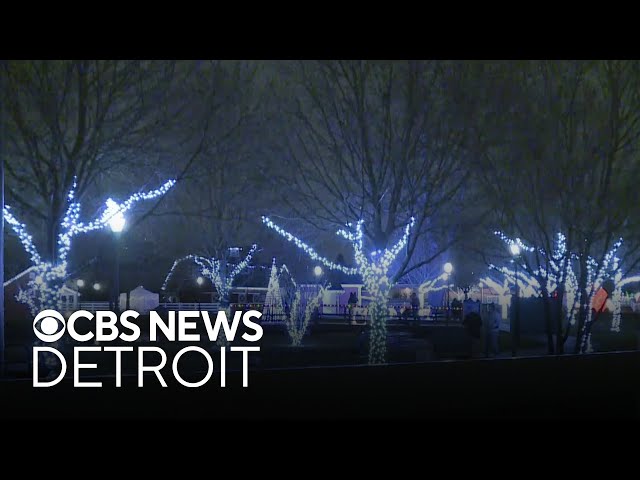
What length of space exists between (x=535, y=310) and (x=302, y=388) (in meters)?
15.0

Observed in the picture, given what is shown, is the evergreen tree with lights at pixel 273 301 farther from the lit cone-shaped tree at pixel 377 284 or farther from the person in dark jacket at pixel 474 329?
the lit cone-shaped tree at pixel 377 284

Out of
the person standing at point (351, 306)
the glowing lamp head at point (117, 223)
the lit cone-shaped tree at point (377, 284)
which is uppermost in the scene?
the glowing lamp head at point (117, 223)

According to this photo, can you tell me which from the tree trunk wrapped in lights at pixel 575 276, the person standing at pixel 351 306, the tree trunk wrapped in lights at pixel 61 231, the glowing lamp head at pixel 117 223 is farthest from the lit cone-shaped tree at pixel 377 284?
the person standing at pixel 351 306

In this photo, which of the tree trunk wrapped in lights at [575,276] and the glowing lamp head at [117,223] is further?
the tree trunk wrapped in lights at [575,276]

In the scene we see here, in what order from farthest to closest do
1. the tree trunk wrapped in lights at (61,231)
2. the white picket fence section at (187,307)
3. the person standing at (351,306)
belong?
1. the white picket fence section at (187,307)
2. the person standing at (351,306)
3. the tree trunk wrapped in lights at (61,231)

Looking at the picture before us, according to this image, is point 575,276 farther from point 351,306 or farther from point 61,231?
point 61,231

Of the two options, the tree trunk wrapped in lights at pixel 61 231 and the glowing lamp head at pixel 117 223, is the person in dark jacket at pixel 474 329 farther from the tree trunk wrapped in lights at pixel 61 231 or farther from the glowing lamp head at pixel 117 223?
the glowing lamp head at pixel 117 223

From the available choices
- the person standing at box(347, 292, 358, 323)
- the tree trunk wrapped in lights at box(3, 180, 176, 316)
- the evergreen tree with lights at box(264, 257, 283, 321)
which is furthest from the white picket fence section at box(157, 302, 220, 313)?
the tree trunk wrapped in lights at box(3, 180, 176, 316)

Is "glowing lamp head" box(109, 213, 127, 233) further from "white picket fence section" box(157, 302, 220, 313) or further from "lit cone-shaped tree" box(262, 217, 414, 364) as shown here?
"white picket fence section" box(157, 302, 220, 313)

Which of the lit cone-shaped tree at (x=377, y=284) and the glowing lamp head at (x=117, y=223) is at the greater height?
the glowing lamp head at (x=117, y=223)

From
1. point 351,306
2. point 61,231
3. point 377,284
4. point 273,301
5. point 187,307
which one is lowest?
point 187,307

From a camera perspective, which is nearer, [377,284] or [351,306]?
[377,284]

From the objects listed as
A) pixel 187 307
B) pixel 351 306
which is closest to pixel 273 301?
pixel 187 307

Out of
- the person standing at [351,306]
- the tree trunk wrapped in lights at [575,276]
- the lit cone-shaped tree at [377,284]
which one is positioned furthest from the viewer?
the person standing at [351,306]
